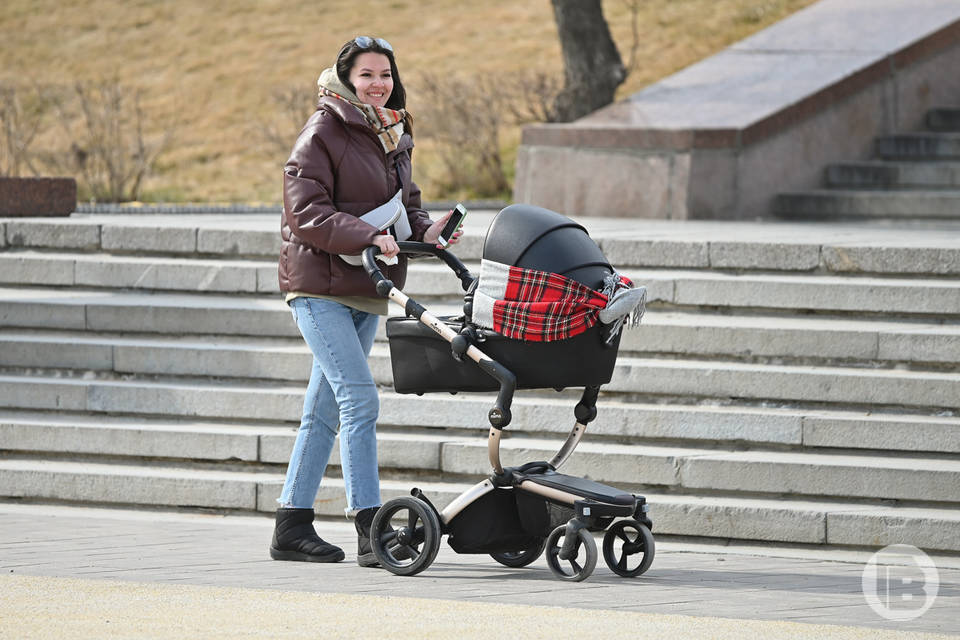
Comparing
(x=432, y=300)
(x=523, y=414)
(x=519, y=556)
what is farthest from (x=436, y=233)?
(x=432, y=300)

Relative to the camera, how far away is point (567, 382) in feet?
17.4

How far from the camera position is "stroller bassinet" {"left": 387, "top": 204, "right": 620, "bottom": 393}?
5270 mm

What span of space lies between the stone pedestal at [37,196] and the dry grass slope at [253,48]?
25.8ft

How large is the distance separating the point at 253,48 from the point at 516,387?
71.6ft

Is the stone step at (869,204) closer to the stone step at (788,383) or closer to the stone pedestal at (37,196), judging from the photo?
the stone step at (788,383)

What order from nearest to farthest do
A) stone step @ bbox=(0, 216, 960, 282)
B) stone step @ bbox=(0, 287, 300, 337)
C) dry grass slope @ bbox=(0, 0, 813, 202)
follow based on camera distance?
stone step @ bbox=(0, 216, 960, 282) → stone step @ bbox=(0, 287, 300, 337) → dry grass slope @ bbox=(0, 0, 813, 202)

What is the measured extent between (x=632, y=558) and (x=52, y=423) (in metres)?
3.18

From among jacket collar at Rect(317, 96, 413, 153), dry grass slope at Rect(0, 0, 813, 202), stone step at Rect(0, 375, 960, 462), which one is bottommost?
stone step at Rect(0, 375, 960, 462)

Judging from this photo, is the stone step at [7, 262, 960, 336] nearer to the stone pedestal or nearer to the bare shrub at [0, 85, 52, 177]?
the stone pedestal

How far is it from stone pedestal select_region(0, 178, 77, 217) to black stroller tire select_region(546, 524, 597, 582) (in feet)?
18.2

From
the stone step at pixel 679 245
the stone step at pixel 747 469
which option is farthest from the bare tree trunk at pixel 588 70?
the stone step at pixel 747 469

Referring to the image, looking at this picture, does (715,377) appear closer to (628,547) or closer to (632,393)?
(632,393)

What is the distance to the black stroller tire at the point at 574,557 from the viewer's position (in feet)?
17.4

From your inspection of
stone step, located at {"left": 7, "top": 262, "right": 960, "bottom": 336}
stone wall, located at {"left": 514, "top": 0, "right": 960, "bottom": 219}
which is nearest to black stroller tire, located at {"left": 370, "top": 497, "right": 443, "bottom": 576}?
stone step, located at {"left": 7, "top": 262, "right": 960, "bottom": 336}
